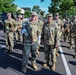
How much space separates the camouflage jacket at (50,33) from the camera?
9.42 meters

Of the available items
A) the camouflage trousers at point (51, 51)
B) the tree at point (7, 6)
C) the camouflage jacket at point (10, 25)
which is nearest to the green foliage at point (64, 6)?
the tree at point (7, 6)

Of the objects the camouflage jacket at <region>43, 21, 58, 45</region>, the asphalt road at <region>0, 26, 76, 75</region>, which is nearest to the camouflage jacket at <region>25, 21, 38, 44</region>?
the camouflage jacket at <region>43, 21, 58, 45</region>

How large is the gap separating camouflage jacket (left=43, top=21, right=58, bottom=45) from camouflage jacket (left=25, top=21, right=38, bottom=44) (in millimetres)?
498

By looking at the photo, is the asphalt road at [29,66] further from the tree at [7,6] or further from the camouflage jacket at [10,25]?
the tree at [7,6]

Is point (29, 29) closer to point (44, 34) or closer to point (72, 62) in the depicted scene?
point (44, 34)

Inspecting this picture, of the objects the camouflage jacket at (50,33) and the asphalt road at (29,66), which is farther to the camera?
the camouflage jacket at (50,33)

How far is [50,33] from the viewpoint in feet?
31.2

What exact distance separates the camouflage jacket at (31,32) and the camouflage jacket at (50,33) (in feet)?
1.63

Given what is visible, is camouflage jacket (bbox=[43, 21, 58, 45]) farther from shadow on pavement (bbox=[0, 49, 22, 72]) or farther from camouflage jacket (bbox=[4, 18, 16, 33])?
camouflage jacket (bbox=[4, 18, 16, 33])

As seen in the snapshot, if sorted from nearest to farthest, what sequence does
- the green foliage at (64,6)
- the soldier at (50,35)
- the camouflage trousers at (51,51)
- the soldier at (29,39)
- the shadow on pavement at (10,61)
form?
the soldier at (29,39) < the soldier at (50,35) < the camouflage trousers at (51,51) < the shadow on pavement at (10,61) < the green foliage at (64,6)

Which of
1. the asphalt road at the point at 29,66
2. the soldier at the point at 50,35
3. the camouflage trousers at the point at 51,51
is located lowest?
the asphalt road at the point at 29,66

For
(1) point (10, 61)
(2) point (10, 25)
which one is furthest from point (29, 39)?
(2) point (10, 25)

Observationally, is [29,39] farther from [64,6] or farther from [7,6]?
[7,6]

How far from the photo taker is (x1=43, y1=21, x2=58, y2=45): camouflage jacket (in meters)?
9.42
